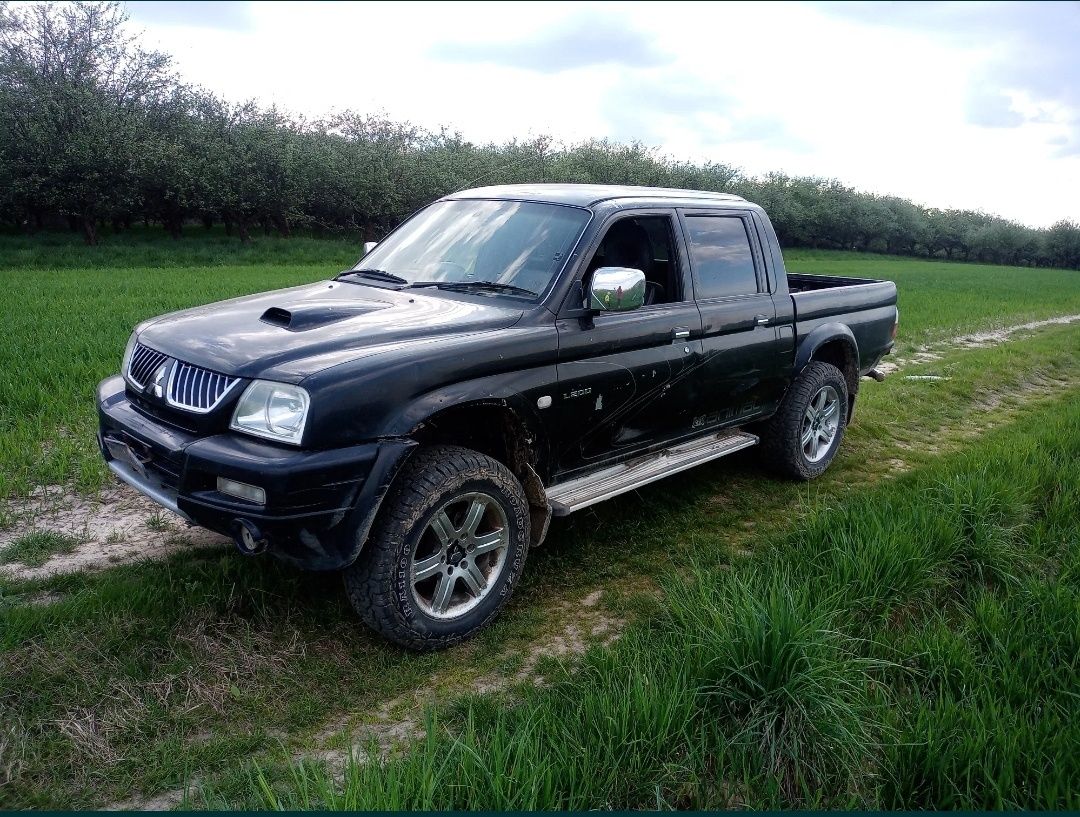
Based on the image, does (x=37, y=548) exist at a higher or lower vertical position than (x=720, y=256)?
lower

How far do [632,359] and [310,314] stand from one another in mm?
1617

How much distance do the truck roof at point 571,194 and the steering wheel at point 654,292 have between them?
500mm

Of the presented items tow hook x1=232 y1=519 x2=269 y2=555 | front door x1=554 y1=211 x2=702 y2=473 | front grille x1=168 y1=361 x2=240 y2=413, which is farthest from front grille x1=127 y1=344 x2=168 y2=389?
front door x1=554 y1=211 x2=702 y2=473

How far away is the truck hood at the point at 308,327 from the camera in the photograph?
3170 mm

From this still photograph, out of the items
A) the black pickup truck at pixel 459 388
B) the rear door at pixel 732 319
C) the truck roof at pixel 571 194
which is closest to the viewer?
the black pickup truck at pixel 459 388

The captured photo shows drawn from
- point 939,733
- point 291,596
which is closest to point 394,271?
point 291,596

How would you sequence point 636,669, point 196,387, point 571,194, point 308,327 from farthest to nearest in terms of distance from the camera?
point 571,194 → point 308,327 → point 196,387 → point 636,669

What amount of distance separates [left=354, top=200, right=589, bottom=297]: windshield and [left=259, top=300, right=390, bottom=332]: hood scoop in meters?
0.60

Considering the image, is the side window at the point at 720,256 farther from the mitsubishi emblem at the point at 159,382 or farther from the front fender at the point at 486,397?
the mitsubishi emblem at the point at 159,382

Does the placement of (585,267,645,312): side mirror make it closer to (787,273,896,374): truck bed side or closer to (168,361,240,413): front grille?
(168,361,240,413): front grille

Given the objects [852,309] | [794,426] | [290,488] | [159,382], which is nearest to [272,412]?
[290,488]

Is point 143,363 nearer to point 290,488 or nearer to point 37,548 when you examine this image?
point 290,488

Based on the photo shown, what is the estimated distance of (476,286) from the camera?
4090mm

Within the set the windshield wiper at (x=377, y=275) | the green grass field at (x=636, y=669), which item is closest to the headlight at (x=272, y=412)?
the green grass field at (x=636, y=669)
